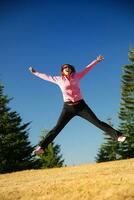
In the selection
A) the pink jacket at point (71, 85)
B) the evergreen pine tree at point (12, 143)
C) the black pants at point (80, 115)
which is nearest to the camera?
the black pants at point (80, 115)

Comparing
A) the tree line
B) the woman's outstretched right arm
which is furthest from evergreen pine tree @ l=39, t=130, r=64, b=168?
the woman's outstretched right arm

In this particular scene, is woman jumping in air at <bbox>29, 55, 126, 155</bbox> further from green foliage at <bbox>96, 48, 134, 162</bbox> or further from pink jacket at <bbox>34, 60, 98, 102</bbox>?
green foliage at <bbox>96, 48, 134, 162</bbox>

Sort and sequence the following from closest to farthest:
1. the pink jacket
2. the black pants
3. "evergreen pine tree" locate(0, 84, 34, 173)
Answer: the black pants, the pink jacket, "evergreen pine tree" locate(0, 84, 34, 173)

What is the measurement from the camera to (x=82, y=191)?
12.7m

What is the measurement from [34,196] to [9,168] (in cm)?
2556

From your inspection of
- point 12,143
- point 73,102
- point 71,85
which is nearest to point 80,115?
point 73,102

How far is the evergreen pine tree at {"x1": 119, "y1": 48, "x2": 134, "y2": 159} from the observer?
4528 centimetres

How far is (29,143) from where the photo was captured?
4091 cm

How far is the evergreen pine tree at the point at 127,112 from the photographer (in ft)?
149

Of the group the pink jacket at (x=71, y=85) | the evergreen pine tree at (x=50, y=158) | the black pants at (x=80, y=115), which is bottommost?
the black pants at (x=80, y=115)

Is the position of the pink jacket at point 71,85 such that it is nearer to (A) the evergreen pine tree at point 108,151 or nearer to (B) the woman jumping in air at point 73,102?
(B) the woman jumping in air at point 73,102

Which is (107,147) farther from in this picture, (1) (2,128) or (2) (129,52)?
(1) (2,128)

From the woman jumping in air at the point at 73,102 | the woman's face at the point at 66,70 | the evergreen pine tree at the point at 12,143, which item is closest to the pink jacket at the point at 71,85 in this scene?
the woman jumping in air at the point at 73,102

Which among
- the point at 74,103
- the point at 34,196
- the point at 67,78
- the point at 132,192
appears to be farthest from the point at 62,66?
the point at 34,196
